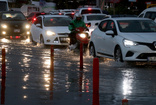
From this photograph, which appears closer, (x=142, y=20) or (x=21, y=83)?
(x=21, y=83)

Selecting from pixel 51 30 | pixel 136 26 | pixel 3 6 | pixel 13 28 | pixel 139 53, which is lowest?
pixel 13 28

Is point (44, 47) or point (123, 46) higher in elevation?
point (123, 46)

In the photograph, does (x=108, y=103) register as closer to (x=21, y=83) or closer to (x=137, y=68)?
(x=21, y=83)

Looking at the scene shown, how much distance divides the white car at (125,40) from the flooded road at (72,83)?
36 centimetres

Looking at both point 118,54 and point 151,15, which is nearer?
point 118,54

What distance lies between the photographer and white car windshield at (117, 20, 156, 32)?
16.7m

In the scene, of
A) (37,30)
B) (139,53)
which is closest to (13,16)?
(37,30)

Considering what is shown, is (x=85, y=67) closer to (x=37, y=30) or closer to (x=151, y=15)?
(x=37, y=30)

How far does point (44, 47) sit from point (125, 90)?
13.6 metres

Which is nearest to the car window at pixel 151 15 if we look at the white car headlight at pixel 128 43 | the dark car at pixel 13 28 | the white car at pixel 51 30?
the white car at pixel 51 30

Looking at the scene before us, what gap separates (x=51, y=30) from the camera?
23.9 m

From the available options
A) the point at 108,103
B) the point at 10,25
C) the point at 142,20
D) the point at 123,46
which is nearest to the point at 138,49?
the point at 123,46

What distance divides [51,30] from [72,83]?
39.9 feet

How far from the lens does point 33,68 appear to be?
15234mm
